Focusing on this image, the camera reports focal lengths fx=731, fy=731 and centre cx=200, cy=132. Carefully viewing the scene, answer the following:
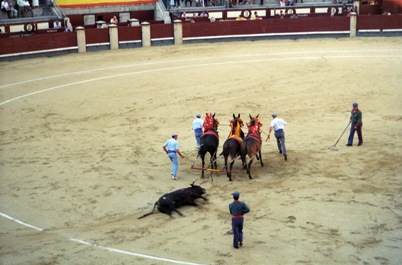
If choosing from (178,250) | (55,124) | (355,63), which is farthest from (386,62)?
(178,250)

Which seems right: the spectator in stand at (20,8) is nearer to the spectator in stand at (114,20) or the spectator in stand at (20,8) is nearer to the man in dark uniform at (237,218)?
the spectator in stand at (114,20)

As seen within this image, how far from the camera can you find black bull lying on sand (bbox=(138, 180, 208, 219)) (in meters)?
15.7

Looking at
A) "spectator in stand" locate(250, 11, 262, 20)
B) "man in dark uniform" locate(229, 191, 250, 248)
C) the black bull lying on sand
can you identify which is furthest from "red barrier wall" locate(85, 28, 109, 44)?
"man in dark uniform" locate(229, 191, 250, 248)

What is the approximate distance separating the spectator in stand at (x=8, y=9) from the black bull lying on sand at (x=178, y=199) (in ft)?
86.2

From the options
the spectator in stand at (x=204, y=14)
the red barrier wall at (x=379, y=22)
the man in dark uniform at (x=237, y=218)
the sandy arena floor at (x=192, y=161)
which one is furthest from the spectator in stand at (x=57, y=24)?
the man in dark uniform at (x=237, y=218)

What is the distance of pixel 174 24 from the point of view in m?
40.6

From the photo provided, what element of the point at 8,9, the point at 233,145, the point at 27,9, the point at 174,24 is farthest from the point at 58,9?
the point at 233,145

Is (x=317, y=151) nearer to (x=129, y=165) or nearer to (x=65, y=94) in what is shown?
(x=129, y=165)

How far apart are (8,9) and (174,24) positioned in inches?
356

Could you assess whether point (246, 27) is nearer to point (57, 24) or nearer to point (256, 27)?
point (256, 27)

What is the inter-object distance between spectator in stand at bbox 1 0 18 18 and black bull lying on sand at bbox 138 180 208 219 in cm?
2628

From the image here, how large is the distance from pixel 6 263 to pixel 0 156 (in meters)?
7.95

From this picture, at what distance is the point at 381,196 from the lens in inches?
650

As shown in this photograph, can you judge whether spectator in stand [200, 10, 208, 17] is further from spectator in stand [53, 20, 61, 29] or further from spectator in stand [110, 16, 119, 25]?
spectator in stand [53, 20, 61, 29]
